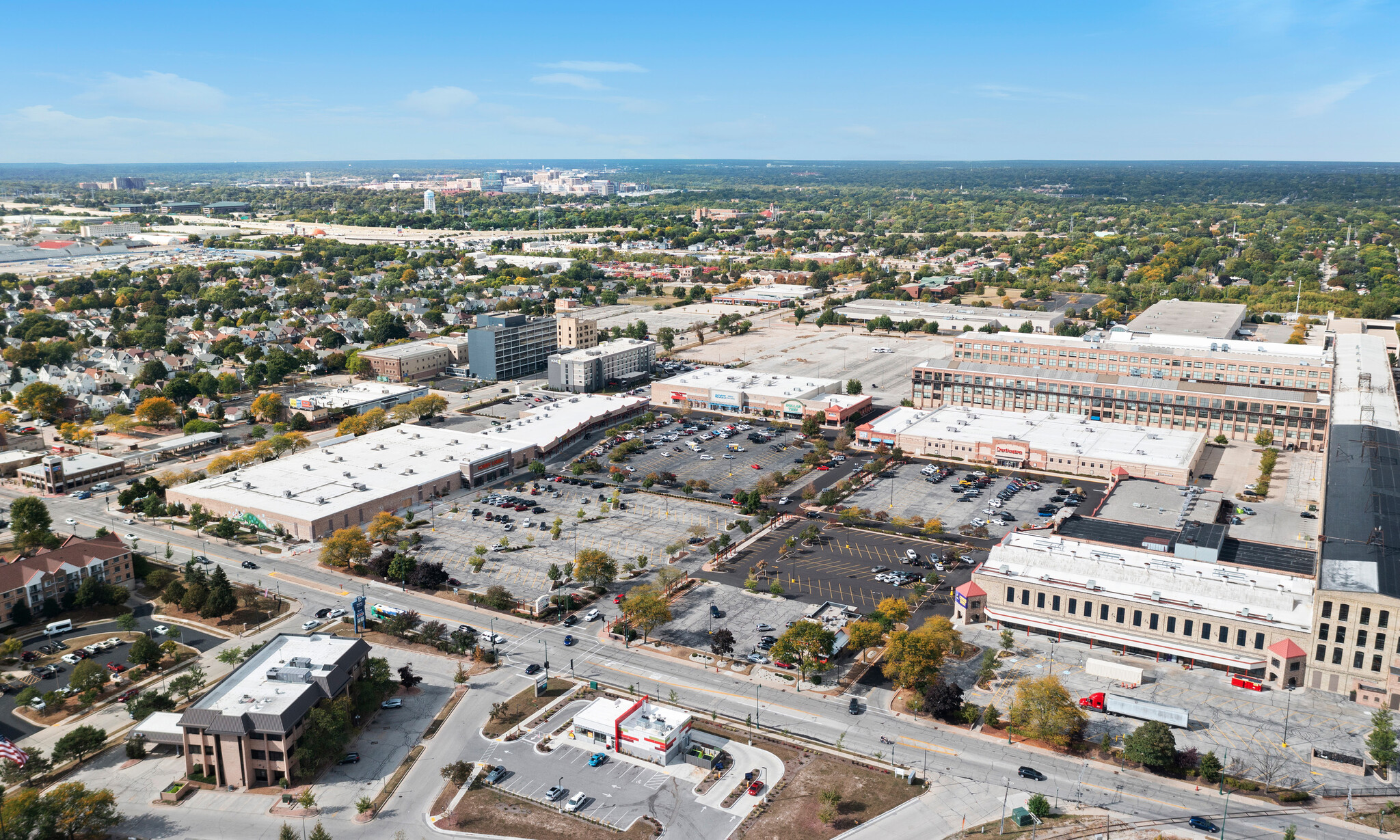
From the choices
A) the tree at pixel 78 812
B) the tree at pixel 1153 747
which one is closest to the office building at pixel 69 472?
the tree at pixel 78 812

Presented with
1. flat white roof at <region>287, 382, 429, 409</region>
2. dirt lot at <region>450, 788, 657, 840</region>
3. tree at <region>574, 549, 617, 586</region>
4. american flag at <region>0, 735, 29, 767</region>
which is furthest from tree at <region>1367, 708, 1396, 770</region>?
flat white roof at <region>287, 382, 429, 409</region>

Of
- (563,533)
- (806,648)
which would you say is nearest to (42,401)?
(563,533)

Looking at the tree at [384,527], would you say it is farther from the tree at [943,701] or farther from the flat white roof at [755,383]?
the flat white roof at [755,383]

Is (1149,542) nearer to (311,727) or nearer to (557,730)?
(557,730)

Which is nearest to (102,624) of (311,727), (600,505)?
(311,727)

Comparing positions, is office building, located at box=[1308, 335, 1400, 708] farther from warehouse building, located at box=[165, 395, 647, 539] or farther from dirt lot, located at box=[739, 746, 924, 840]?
warehouse building, located at box=[165, 395, 647, 539]
